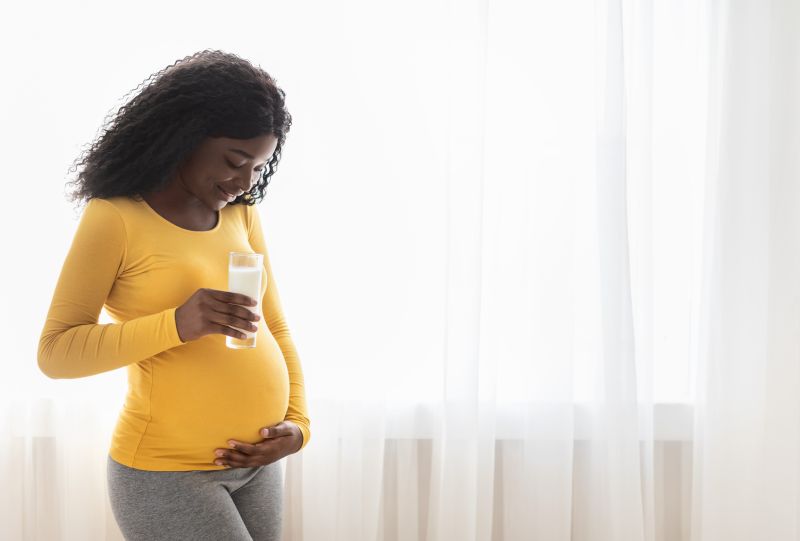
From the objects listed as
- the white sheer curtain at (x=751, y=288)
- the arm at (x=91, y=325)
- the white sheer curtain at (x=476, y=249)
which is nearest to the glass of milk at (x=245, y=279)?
the arm at (x=91, y=325)

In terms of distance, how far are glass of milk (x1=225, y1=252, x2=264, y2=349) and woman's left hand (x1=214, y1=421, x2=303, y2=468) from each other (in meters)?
0.17

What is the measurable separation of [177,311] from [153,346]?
0.07m

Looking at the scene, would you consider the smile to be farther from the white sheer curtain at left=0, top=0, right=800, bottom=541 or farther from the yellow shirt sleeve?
the white sheer curtain at left=0, top=0, right=800, bottom=541

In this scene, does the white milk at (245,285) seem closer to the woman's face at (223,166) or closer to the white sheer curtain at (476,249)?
the woman's face at (223,166)

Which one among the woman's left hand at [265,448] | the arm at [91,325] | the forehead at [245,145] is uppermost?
the forehead at [245,145]

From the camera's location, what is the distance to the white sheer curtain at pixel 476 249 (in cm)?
179

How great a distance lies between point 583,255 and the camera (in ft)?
6.03

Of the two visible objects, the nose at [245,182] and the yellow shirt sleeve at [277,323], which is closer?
the nose at [245,182]

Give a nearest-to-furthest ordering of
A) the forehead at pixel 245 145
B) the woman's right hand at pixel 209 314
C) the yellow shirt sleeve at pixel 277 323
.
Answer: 1. the woman's right hand at pixel 209 314
2. the forehead at pixel 245 145
3. the yellow shirt sleeve at pixel 277 323

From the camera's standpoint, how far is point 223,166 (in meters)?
1.23

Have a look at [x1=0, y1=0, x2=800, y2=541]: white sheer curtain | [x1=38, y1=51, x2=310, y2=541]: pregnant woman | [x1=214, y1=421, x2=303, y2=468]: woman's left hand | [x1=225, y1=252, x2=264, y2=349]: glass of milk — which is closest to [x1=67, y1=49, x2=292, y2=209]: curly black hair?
[x1=38, y1=51, x2=310, y2=541]: pregnant woman

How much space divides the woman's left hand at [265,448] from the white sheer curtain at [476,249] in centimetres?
53

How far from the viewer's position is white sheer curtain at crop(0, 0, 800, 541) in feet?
5.86

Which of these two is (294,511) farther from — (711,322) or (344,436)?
(711,322)
